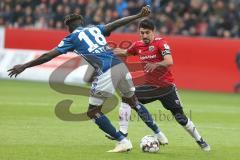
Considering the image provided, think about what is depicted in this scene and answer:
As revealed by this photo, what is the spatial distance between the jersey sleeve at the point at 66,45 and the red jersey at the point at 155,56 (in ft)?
4.72

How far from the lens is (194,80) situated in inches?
966

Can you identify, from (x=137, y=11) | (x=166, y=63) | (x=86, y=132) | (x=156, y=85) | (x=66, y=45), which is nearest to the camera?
(x=66, y=45)

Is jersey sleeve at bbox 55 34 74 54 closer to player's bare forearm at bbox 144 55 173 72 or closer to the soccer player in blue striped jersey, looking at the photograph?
the soccer player in blue striped jersey

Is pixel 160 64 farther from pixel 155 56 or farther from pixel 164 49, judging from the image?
pixel 155 56

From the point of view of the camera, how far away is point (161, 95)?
37.8 feet

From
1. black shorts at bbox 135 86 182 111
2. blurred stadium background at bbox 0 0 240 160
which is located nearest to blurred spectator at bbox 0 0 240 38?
blurred stadium background at bbox 0 0 240 160

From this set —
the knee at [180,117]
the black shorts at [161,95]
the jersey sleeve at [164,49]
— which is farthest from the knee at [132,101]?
the jersey sleeve at [164,49]

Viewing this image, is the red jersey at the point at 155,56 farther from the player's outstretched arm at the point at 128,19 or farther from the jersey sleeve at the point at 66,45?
the jersey sleeve at the point at 66,45

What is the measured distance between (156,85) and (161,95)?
26 centimetres

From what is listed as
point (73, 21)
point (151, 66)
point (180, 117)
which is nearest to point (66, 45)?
point (73, 21)

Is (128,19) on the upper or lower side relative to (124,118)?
upper

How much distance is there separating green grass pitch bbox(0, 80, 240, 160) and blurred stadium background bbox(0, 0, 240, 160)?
2cm

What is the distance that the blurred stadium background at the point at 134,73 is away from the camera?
1162 cm

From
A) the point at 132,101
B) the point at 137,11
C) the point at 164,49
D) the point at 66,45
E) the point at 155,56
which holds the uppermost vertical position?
the point at 66,45
